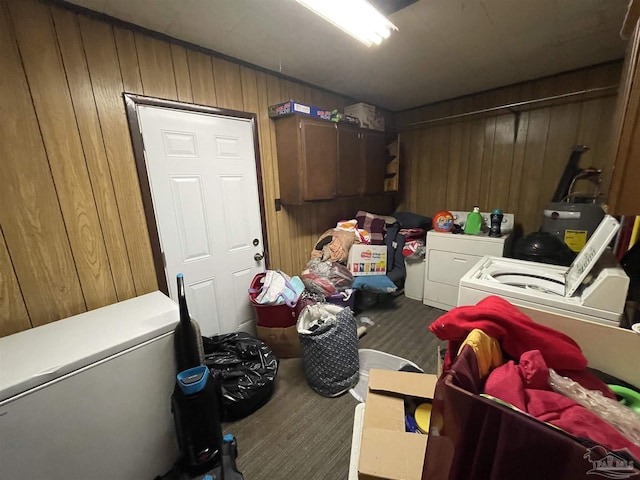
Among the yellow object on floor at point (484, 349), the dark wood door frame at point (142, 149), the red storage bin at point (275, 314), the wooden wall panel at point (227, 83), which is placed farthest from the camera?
the red storage bin at point (275, 314)

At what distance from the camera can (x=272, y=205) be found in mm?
2395

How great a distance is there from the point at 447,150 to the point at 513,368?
10.3ft

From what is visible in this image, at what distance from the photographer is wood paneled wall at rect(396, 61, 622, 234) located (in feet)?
8.05

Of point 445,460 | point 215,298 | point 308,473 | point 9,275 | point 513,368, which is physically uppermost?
point 9,275

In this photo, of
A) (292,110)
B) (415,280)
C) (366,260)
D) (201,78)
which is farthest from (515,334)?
(201,78)

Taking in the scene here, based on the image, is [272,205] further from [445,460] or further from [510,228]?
[510,228]

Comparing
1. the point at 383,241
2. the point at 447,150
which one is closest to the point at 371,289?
the point at 383,241

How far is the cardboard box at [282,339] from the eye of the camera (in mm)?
2059

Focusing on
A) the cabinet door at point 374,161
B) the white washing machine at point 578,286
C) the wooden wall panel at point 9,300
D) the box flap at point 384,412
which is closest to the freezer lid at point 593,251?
the white washing machine at point 578,286

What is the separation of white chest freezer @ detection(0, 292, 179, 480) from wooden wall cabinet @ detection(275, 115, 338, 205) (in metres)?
1.40

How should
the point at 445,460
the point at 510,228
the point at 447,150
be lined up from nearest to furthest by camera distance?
the point at 445,460
the point at 510,228
the point at 447,150

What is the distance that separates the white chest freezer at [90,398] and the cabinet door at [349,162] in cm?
195

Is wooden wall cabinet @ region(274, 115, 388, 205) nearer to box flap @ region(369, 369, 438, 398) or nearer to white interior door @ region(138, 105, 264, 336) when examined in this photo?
white interior door @ region(138, 105, 264, 336)

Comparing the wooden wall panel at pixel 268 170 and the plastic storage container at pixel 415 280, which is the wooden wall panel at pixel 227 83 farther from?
the plastic storage container at pixel 415 280
